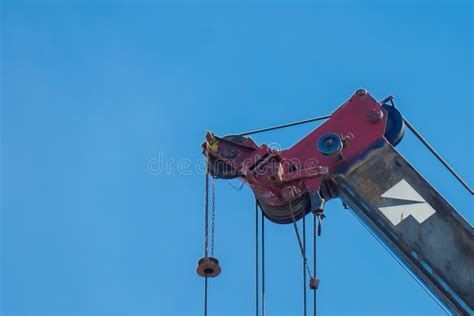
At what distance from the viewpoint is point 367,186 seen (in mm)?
10688

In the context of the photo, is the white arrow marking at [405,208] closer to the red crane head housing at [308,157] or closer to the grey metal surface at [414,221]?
the grey metal surface at [414,221]

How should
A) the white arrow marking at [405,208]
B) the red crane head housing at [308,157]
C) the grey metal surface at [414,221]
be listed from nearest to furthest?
1. the grey metal surface at [414,221]
2. the white arrow marking at [405,208]
3. the red crane head housing at [308,157]

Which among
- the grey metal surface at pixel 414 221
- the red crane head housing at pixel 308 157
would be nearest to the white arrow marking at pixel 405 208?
Result: the grey metal surface at pixel 414 221

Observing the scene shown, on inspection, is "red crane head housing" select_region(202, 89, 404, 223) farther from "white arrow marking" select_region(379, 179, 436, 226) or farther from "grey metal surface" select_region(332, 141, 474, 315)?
"white arrow marking" select_region(379, 179, 436, 226)

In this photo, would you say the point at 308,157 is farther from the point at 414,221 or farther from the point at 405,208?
the point at 414,221

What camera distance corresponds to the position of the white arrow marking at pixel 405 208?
10.4 meters

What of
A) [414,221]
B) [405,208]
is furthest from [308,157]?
[414,221]

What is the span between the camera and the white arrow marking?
34.2 feet

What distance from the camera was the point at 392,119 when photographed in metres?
11.3

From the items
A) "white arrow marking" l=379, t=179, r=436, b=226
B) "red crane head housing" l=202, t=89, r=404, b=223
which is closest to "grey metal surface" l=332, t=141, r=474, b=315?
"white arrow marking" l=379, t=179, r=436, b=226

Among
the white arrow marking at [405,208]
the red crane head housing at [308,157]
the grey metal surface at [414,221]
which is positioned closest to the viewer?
the grey metal surface at [414,221]

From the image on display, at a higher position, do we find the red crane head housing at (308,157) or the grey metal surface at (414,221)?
the red crane head housing at (308,157)

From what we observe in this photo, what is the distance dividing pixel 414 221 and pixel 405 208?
0.17 metres

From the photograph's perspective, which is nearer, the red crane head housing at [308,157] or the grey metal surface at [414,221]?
the grey metal surface at [414,221]
